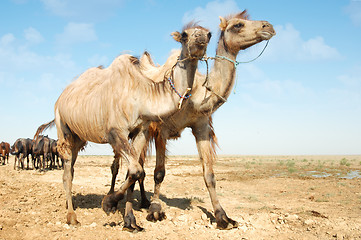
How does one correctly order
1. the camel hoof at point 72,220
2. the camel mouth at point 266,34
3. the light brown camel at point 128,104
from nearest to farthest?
the light brown camel at point 128,104 < the camel hoof at point 72,220 < the camel mouth at point 266,34

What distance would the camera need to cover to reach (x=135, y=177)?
4570 mm

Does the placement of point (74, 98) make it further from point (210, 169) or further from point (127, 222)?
point (210, 169)

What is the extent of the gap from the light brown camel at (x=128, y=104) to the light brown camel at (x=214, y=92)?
648mm

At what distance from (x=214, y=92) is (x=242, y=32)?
1248 mm

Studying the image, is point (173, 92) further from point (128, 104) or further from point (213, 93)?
point (213, 93)

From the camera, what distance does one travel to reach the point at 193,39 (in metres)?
4.67

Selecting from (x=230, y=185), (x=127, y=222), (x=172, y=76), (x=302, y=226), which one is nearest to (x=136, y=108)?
(x=172, y=76)

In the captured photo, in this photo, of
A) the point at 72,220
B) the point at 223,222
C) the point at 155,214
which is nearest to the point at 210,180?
the point at 223,222

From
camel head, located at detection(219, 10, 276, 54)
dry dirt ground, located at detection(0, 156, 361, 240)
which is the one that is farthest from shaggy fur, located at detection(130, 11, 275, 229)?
dry dirt ground, located at detection(0, 156, 361, 240)

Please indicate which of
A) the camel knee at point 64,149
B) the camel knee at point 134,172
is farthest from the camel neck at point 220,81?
the camel knee at point 64,149

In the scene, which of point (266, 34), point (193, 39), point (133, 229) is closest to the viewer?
point (193, 39)

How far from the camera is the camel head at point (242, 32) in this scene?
5559 mm

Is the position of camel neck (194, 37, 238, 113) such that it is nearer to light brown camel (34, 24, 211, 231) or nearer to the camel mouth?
Answer: the camel mouth

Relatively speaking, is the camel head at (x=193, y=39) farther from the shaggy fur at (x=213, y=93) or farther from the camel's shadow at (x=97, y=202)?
the camel's shadow at (x=97, y=202)
